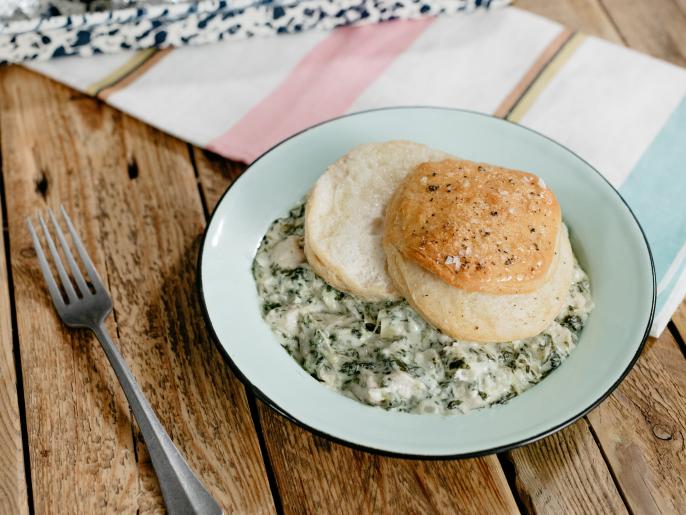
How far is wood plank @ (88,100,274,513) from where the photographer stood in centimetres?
179

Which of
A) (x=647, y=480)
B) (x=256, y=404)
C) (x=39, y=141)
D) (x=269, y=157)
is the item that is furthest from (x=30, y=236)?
(x=647, y=480)

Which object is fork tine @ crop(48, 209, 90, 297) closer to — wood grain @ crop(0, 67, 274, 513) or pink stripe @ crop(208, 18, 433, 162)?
wood grain @ crop(0, 67, 274, 513)

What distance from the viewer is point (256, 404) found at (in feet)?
6.22

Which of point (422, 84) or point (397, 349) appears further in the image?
point (422, 84)

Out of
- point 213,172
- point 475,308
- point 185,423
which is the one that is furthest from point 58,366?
point 475,308

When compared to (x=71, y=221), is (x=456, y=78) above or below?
below

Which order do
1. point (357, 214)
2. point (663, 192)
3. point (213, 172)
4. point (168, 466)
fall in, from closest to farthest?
point (168, 466)
point (357, 214)
point (663, 192)
point (213, 172)

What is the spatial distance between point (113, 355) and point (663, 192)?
5.87ft

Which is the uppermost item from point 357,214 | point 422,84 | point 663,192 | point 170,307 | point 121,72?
point 121,72

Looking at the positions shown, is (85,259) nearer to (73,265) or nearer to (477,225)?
(73,265)

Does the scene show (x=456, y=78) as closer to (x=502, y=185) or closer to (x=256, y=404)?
(x=502, y=185)

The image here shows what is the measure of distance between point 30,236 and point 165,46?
1026 millimetres

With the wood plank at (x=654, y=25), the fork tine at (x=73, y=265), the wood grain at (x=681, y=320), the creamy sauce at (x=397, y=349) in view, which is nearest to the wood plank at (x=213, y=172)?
the fork tine at (x=73, y=265)

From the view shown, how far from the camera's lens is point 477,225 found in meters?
1.75
